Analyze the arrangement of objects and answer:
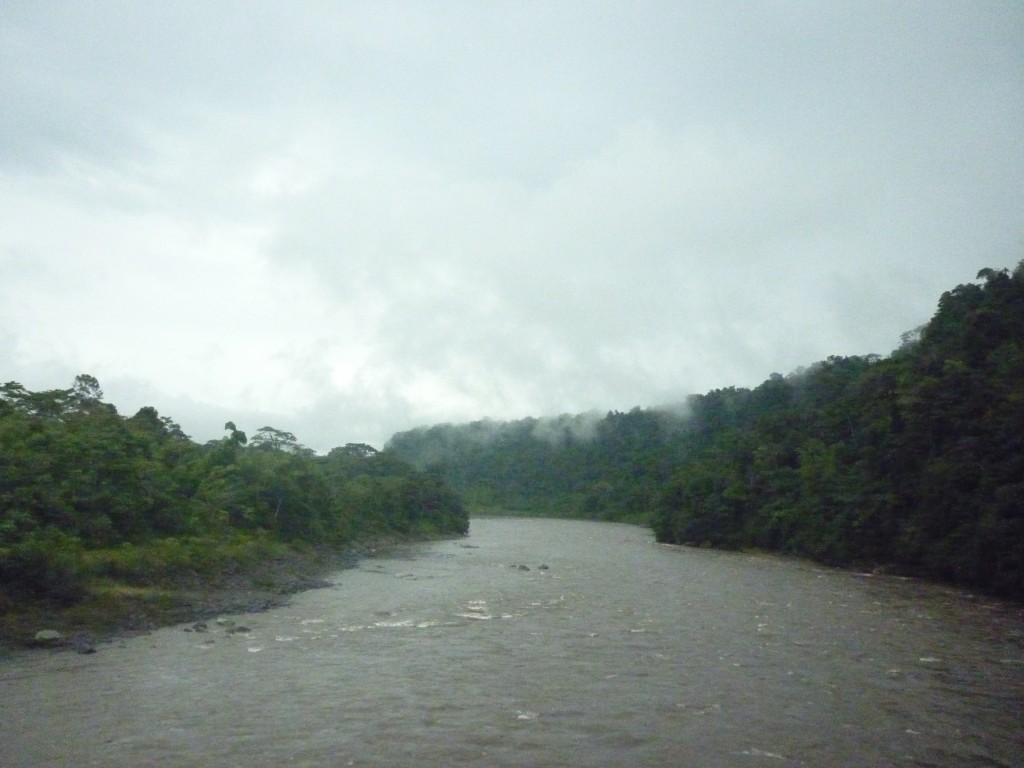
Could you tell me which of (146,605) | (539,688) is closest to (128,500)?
(146,605)

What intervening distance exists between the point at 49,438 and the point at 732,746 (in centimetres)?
2058

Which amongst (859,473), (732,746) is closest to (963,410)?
(859,473)

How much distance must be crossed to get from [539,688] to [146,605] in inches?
448

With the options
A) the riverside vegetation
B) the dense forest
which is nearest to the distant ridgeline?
the riverside vegetation

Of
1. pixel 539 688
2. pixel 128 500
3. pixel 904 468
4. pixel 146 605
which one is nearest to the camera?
pixel 539 688

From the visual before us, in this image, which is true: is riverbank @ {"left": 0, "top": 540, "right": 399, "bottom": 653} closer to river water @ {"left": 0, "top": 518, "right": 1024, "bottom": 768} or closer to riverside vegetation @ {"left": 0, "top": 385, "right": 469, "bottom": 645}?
riverside vegetation @ {"left": 0, "top": 385, "right": 469, "bottom": 645}

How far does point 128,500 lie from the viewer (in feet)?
78.5

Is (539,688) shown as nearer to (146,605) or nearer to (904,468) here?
(146,605)

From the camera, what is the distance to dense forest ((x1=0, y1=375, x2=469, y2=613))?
1866cm

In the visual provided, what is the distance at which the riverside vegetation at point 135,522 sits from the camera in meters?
17.9

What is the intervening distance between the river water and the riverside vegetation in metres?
1.89

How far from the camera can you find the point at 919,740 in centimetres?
1123

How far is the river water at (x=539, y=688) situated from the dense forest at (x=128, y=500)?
349 centimetres

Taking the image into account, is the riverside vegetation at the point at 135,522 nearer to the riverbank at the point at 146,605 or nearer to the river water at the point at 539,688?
the riverbank at the point at 146,605
